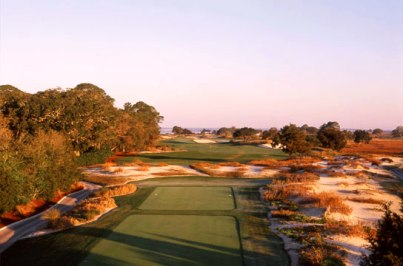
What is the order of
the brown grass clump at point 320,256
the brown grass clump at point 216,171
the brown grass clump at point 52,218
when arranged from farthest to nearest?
the brown grass clump at point 216,171, the brown grass clump at point 52,218, the brown grass clump at point 320,256

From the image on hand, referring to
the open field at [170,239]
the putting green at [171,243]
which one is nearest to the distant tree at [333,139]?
the open field at [170,239]

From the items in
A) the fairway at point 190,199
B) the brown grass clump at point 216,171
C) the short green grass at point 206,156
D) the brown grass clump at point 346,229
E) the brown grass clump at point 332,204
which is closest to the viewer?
the brown grass clump at point 346,229

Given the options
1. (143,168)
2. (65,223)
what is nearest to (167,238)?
(65,223)

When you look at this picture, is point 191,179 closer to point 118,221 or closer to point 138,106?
point 118,221

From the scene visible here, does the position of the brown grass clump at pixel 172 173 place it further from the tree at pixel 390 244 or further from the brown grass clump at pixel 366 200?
the tree at pixel 390 244

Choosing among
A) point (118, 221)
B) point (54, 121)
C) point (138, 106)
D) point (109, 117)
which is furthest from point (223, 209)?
point (138, 106)

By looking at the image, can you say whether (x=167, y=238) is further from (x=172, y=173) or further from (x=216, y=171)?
(x=216, y=171)

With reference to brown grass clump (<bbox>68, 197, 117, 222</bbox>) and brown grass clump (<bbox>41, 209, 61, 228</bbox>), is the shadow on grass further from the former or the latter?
brown grass clump (<bbox>68, 197, 117, 222</bbox>)
